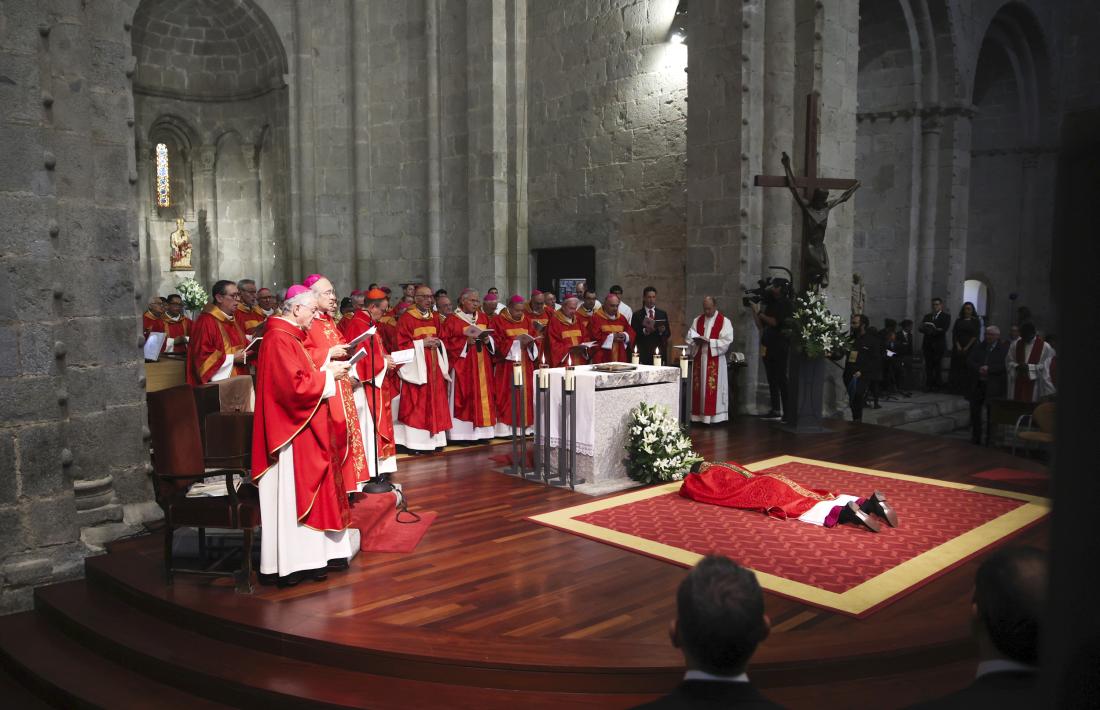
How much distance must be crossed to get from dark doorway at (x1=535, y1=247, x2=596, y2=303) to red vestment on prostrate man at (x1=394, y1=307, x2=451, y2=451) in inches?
252

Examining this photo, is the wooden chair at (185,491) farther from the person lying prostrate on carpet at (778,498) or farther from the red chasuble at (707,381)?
the red chasuble at (707,381)

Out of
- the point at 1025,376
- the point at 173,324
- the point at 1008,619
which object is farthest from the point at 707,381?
the point at 1008,619

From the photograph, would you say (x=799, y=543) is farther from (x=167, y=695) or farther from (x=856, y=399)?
(x=856, y=399)

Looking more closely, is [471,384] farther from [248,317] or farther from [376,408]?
[248,317]

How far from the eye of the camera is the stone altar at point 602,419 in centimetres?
745

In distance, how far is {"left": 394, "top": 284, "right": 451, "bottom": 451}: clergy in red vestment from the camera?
9352 millimetres

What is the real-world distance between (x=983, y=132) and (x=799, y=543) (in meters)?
17.6

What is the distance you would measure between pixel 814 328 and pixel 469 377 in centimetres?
419

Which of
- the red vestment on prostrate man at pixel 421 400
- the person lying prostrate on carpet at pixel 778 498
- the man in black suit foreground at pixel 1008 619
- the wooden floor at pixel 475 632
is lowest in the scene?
the wooden floor at pixel 475 632

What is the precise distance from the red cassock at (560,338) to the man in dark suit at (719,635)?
8708mm

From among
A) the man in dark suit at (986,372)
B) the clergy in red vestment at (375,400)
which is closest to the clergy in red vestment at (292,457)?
the clergy in red vestment at (375,400)

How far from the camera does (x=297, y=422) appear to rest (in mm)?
4914

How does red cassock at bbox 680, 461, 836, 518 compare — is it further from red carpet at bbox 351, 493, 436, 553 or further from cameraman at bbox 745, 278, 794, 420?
cameraman at bbox 745, 278, 794, 420

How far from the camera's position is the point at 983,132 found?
19500 millimetres
